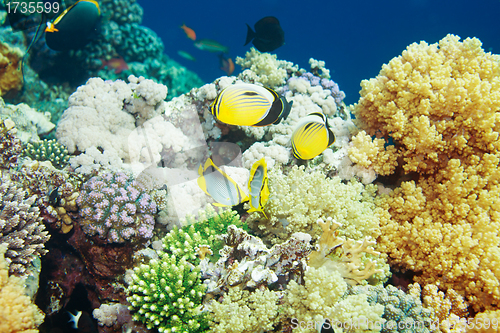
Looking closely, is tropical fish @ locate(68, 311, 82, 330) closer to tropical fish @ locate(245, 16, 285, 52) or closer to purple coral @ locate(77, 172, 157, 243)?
purple coral @ locate(77, 172, 157, 243)

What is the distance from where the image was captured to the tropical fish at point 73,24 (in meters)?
4.31

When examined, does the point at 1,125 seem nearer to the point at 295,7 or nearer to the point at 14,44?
the point at 14,44

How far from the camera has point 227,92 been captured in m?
2.15

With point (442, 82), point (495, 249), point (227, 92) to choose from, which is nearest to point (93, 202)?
point (227, 92)

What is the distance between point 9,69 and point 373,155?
804cm

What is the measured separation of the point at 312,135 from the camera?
249 centimetres

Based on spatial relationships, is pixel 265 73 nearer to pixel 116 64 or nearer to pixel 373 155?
pixel 373 155

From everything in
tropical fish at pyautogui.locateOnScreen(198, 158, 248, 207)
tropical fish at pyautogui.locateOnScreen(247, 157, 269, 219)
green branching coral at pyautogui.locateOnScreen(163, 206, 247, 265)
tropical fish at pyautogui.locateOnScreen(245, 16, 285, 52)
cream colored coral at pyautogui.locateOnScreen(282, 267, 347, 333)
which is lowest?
green branching coral at pyautogui.locateOnScreen(163, 206, 247, 265)

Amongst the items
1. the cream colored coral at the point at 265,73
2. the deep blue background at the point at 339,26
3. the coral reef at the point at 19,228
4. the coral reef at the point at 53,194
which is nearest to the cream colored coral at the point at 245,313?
the coral reef at the point at 19,228

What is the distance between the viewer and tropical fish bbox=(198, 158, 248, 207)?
2.00 meters

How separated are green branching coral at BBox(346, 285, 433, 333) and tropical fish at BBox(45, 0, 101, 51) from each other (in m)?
5.89

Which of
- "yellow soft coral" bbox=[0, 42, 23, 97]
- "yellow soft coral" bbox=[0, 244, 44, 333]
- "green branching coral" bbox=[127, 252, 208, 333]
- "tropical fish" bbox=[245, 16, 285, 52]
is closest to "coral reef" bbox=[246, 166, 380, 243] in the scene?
"green branching coral" bbox=[127, 252, 208, 333]

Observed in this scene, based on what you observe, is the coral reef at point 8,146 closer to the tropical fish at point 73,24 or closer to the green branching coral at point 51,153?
the green branching coral at point 51,153

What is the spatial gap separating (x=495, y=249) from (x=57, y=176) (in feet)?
15.9
